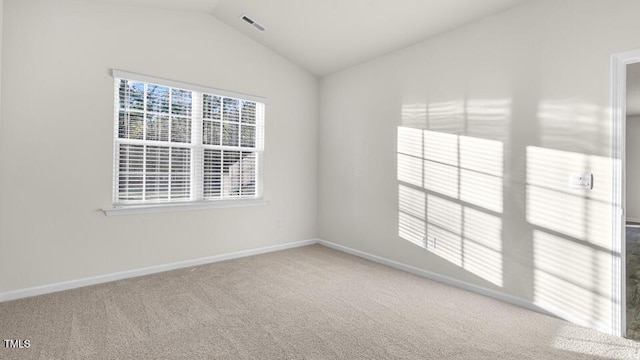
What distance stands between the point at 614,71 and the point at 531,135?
2.29ft

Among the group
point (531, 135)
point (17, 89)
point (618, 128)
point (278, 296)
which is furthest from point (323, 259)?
point (17, 89)

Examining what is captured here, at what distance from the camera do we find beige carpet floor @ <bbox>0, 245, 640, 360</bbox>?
2182 mm

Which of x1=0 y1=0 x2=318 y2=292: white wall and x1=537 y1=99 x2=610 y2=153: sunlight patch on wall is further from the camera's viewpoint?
x1=0 y1=0 x2=318 y2=292: white wall

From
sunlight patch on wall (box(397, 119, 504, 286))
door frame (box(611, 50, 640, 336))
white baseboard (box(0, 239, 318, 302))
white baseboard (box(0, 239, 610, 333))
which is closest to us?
door frame (box(611, 50, 640, 336))

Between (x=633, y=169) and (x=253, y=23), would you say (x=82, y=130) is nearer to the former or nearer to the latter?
(x=253, y=23)

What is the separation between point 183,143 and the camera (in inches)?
156

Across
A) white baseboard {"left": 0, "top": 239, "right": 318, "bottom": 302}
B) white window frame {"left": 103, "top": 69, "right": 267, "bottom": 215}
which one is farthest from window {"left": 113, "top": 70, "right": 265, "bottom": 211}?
white baseboard {"left": 0, "top": 239, "right": 318, "bottom": 302}

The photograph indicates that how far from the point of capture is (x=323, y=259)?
4438 millimetres

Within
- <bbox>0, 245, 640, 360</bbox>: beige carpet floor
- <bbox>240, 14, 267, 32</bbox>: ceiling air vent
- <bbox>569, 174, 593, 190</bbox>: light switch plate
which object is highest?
<bbox>240, 14, 267, 32</bbox>: ceiling air vent

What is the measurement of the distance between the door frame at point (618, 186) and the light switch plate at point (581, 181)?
0.14m

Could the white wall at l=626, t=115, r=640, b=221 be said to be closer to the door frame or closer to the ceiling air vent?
the door frame

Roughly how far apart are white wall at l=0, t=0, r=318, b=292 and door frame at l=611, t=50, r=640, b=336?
384cm

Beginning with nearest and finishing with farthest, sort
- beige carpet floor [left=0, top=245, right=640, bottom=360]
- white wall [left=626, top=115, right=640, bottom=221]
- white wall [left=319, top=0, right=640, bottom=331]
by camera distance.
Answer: beige carpet floor [left=0, top=245, right=640, bottom=360], white wall [left=319, top=0, right=640, bottom=331], white wall [left=626, top=115, right=640, bottom=221]

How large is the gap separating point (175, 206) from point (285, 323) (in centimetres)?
214
